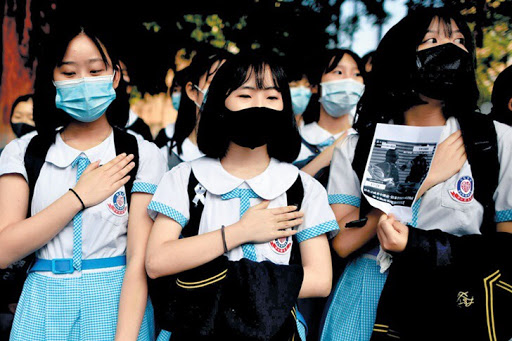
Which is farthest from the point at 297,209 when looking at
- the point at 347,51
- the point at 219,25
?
the point at 219,25

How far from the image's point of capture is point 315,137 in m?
3.75

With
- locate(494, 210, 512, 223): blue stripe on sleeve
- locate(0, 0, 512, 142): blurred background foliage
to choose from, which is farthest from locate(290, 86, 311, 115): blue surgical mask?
locate(494, 210, 512, 223): blue stripe on sleeve

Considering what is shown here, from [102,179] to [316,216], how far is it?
3.10 feet

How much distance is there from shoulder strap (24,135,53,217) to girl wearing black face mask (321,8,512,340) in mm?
1317

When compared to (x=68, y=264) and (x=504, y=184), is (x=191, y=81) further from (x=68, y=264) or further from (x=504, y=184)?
(x=504, y=184)

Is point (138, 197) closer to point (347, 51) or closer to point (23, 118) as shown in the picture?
point (347, 51)

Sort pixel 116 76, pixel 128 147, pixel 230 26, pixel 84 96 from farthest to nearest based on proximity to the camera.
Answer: pixel 230 26, pixel 116 76, pixel 128 147, pixel 84 96

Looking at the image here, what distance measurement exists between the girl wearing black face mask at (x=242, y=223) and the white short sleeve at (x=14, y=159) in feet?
2.09

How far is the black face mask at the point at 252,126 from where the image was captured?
6.75ft

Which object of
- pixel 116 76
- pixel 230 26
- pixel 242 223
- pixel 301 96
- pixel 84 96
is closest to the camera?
pixel 242 223

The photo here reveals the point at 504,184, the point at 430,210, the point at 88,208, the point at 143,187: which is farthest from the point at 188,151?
the point at 504,184

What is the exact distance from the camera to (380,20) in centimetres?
347

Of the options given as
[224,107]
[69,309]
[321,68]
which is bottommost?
[69,309]

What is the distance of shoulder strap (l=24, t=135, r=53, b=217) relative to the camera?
2.18 m
